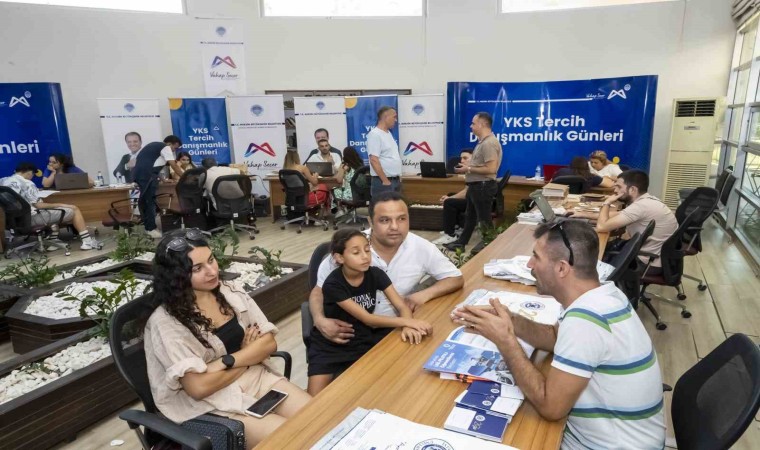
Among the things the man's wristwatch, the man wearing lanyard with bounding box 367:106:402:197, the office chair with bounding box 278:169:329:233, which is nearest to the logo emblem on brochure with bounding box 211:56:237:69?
the office chair with bounding box 278:169:329:233

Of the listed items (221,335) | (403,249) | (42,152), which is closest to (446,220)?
(403,249)

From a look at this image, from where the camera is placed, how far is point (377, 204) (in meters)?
2.18

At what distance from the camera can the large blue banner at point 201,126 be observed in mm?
8227

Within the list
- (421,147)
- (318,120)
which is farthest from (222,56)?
(421,147)

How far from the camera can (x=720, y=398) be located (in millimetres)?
1256

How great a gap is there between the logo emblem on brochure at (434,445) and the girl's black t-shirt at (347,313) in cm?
90

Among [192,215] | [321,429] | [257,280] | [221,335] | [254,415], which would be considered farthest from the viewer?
[192,215]

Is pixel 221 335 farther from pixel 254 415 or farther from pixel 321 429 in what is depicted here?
pixel 321 429

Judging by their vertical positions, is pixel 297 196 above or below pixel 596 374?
below

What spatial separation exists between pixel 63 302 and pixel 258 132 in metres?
5.32

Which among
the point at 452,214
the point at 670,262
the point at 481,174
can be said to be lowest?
the point at 452,214

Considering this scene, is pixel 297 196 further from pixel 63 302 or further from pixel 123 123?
pixel 63 302

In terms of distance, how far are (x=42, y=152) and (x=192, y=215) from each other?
2.88 metres

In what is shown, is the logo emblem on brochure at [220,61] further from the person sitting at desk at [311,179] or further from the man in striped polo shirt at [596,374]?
the man in striped polo shirt at [596,374]
